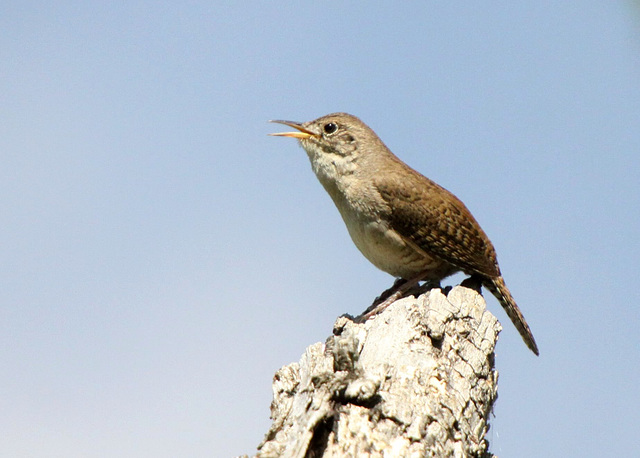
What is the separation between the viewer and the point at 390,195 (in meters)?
7.29

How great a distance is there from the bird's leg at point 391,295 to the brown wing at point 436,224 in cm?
36

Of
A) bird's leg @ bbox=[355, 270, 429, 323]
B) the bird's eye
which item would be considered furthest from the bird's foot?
the bird's eye

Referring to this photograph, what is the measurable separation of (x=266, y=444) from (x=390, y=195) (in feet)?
12.0

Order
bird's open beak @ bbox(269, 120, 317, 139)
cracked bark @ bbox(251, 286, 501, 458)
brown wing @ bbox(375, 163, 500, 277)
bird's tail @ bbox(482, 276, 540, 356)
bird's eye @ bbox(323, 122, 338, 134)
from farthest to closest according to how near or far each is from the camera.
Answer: bird's eye @ bbox(323, 122, 338, 134)
bird's open beak @ bbox(269, 120, 317, 139)
brown wing @ bbox(375, 163, 500, 277)
bird's tail @ bbox(482, 276, 540, 356)
cracked bark @ bbox(251, 286, 501, 458)

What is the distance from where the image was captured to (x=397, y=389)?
174 inches

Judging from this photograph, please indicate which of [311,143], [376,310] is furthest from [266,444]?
[311,143]

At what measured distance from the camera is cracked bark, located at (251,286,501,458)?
4.08m

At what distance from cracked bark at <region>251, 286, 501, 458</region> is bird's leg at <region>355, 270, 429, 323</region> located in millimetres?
1336

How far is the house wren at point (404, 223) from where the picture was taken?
7109 millimetres

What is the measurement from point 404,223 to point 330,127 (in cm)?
155

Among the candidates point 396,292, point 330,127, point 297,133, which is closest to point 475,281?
→ point 396,292

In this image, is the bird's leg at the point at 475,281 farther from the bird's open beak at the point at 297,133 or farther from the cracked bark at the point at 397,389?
the bird's open beak at the point at 297,133

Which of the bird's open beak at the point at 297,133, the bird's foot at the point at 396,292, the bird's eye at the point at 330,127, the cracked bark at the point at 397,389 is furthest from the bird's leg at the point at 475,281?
the bird's open beak at the point at 297,133

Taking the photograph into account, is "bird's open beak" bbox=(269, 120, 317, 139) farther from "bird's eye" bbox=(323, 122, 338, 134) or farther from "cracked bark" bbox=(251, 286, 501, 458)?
"cracked bark" bbox=(251, 286, 501, 458)
